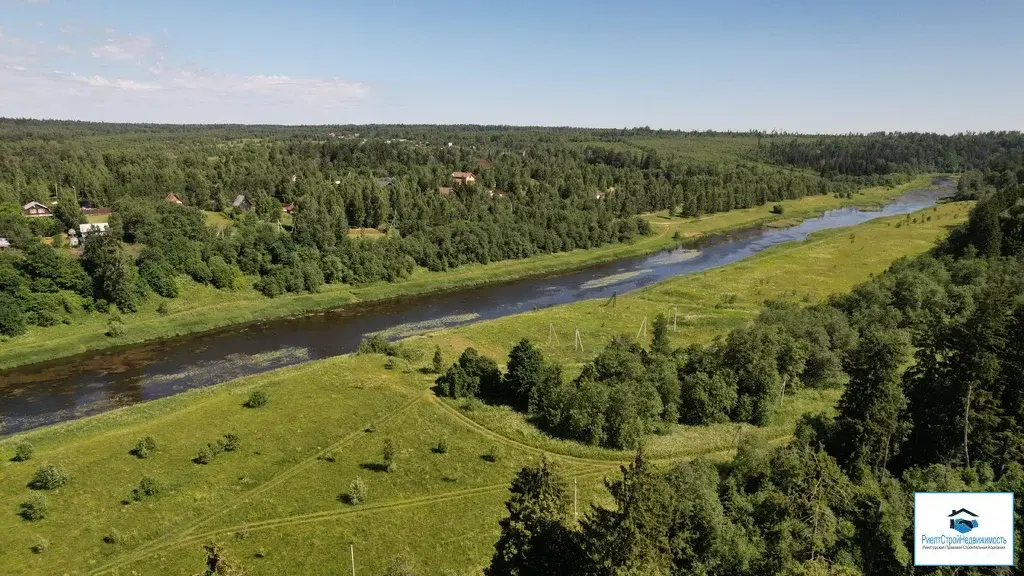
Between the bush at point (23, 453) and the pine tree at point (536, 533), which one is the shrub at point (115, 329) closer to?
the bush at point (23, 453)

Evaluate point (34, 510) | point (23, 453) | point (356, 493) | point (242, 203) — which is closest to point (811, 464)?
point (356, 493)

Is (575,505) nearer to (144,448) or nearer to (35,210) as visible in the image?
(144,448)

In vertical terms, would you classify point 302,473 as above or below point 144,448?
below

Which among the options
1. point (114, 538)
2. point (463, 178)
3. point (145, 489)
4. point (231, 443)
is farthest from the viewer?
point (463, 178)

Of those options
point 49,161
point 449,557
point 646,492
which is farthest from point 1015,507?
point 49,161

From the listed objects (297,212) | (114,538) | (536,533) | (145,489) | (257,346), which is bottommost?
(114,538)

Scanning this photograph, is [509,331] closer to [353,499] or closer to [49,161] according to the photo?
[353,499]

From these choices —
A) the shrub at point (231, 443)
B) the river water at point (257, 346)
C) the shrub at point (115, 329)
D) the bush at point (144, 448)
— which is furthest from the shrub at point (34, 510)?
the shrub at point (115, 329)
